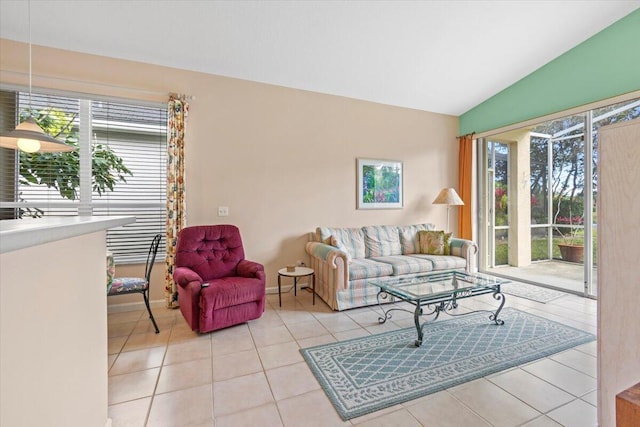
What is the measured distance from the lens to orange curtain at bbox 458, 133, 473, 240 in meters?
5.09

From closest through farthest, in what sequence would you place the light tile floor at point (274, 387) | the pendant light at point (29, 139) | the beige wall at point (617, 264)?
the beige wall at point (617, 264), the light tile floor at point (274, 387), the pendant light at point (29, 139)

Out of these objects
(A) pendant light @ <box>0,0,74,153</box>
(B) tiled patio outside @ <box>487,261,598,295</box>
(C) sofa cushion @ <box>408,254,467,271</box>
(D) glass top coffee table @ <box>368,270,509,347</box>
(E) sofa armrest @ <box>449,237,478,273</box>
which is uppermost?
(A) pendant light @ <box>0,0,74,153</box>

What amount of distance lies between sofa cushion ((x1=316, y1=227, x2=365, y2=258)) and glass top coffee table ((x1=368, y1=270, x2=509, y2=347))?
836 mm

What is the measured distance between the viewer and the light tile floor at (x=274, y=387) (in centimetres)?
163

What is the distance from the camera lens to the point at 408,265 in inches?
145

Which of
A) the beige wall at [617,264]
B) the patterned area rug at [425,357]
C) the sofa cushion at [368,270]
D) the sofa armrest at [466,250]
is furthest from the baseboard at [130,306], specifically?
the sofa armrest at [466,250]

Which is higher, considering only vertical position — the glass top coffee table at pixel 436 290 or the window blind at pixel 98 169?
the window blind at pixel 98 169

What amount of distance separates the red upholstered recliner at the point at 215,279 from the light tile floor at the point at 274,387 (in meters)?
0.18

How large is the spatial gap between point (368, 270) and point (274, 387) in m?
1.83

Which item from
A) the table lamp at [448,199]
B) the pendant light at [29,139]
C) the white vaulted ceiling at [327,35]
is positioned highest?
the white vaulted ceiling at [327,35]

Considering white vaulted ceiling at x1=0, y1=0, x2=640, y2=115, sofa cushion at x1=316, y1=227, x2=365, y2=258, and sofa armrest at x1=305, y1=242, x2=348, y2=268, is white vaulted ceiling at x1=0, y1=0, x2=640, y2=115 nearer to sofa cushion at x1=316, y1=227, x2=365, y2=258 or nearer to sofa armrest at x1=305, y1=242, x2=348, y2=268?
sofa cushion at x1=316, y1=227, x2=365, y2=258

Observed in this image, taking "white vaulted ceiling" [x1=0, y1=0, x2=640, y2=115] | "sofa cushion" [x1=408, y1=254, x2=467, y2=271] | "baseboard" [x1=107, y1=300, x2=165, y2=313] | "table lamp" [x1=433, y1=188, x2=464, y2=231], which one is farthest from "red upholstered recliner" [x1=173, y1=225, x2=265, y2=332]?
"table lamp" [x1=433, y1=188, x2=464, y2=231]

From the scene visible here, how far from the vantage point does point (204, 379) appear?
6.57ft

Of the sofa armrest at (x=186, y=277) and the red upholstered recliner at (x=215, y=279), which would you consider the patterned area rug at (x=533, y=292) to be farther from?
the sofa armrest at (x=186, y=277)
